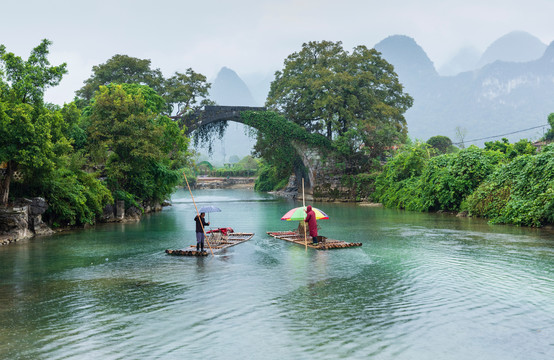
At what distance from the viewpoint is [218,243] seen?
18.5m

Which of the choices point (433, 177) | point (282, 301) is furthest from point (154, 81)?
point (282, 301)

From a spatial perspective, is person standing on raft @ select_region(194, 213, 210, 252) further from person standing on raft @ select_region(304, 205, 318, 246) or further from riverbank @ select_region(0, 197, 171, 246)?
riverbank @ select_region(0, 197, 171, 246)

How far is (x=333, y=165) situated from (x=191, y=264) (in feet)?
114

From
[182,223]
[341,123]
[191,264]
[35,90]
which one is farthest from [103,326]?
[341,123]

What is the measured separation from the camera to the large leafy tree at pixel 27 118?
769 inches

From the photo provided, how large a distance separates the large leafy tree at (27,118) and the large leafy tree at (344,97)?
26.2 m

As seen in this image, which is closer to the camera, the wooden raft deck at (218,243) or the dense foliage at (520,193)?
the wooden raft deck at (218,243)

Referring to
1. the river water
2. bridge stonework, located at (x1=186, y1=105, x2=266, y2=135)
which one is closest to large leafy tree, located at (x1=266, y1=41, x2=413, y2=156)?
bridge stonework, located at (x1=186, y1=105, x2=266, y2=135)

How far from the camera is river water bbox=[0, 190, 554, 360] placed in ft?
26.3

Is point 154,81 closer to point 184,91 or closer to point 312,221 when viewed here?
point 184,91

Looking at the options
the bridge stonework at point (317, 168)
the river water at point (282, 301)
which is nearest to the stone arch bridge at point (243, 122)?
the bridge stonework at point (317, 168)

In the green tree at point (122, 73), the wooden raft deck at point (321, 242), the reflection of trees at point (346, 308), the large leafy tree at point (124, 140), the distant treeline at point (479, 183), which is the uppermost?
the green tree at point (122, 73)

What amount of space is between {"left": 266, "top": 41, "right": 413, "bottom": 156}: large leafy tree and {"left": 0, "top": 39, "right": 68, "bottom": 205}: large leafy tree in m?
26.2

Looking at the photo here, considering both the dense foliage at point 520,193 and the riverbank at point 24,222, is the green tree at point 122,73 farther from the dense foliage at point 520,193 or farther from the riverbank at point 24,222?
the dense foliage at point 520,193
